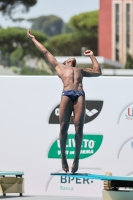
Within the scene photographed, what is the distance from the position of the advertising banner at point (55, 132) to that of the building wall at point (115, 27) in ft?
289

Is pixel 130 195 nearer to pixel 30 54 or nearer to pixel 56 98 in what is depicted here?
pixel 56 98

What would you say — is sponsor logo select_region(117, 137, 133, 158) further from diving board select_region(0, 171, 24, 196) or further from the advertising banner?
diving board select_region(0, 171, 24, 196)

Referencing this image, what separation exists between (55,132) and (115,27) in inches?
3581

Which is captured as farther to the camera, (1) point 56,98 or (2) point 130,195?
(1) point 56,98

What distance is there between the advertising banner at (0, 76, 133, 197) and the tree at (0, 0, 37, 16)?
65.3 meters

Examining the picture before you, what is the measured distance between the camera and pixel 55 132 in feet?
62.1

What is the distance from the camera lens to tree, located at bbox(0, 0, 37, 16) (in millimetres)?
84613

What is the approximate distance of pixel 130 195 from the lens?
1379cm

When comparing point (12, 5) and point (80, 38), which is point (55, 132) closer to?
point (12, 5)

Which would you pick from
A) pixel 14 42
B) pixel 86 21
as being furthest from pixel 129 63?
pixel 86 21

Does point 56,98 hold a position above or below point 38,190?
above

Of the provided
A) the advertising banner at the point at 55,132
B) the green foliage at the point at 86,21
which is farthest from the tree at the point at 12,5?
the advertising banner at the point at 55,132

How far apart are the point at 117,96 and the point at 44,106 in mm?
1807

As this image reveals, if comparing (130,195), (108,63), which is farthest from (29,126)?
(108,63)
